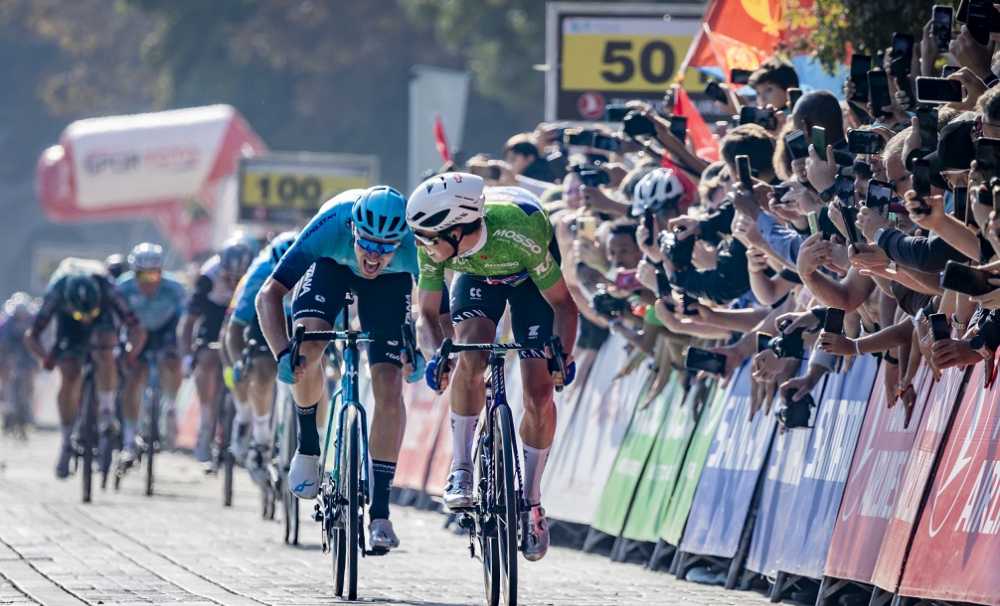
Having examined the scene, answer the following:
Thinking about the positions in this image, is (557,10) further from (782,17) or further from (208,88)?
(208,88)

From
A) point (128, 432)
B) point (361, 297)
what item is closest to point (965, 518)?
point (361, 297)

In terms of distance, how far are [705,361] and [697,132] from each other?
3.08 m

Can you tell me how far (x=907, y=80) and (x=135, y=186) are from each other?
106ft

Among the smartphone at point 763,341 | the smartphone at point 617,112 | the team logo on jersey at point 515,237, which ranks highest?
the smartphone at point 617,112

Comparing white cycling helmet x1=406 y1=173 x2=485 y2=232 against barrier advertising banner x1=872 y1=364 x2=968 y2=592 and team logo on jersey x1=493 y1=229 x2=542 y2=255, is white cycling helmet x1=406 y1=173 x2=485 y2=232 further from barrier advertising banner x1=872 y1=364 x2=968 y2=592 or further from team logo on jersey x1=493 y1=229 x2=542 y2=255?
barrier advertising banner x1=872 y1=364 x2=968 y2=592

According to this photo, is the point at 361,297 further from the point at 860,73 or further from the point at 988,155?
the point at 988,155

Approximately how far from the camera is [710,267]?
13.0m

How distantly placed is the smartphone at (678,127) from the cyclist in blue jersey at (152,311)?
26.7ft

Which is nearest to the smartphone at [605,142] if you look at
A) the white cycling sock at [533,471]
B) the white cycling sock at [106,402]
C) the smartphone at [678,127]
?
the smartphone at [678,127]

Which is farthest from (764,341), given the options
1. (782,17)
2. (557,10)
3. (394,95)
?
(394,95)

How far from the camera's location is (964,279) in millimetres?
8141

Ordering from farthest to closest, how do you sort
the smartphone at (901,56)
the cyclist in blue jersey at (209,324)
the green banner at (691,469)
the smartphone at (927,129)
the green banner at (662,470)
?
the cyclist in blue jersey at (209,324) < the green banner at (662,470) < the green banner at (691,469) < the smartphone at (901,56) < the smartphone at (927,129)

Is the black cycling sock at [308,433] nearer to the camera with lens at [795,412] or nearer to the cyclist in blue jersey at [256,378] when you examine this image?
the camera with lens at [795,412]

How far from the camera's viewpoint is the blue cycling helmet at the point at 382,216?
10.5 m
